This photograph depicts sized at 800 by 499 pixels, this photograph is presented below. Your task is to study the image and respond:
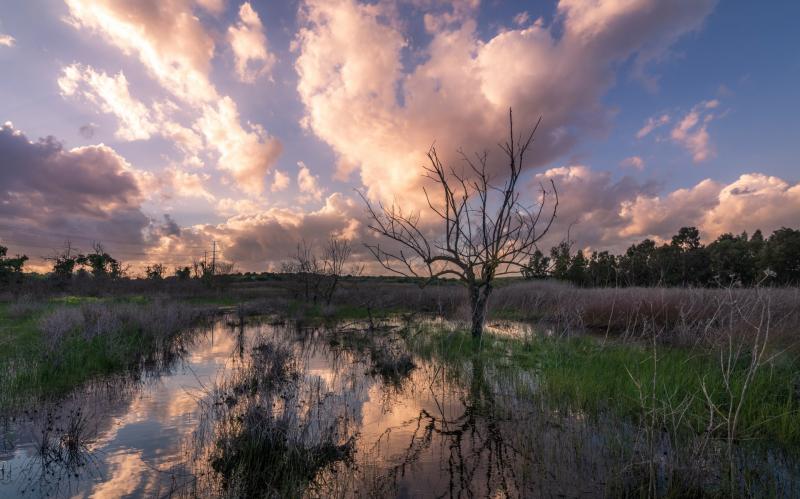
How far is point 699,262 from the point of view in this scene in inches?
1925

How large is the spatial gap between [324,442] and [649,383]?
20.6 feet

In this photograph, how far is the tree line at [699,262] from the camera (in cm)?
3709

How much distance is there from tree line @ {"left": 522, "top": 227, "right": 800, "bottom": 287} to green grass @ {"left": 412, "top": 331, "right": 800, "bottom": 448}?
23.9 meters

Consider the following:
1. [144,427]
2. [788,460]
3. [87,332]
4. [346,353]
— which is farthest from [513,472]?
[87,332]

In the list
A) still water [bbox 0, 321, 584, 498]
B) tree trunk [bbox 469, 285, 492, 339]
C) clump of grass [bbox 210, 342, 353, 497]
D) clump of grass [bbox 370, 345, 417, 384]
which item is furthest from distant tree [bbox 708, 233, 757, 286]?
clump of grass [bbox 210, 342, 353, 497]

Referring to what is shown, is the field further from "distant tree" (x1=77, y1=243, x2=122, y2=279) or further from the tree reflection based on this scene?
"distant tree" (x1=77, y1=243, x2=122, y2=279)

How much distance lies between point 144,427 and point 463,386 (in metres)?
6.12

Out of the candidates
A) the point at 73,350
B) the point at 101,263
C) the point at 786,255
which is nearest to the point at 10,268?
the point at 101,263

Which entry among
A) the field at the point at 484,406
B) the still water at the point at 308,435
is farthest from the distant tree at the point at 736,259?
the still water at the point at 308,435

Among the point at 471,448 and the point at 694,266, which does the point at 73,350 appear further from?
the point at 694,266

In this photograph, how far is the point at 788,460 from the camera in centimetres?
495

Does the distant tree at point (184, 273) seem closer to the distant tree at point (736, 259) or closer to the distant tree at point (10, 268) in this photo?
the distant tree at point (10, 268)

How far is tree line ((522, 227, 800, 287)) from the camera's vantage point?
122 feet

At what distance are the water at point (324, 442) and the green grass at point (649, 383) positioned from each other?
2.32 ft
